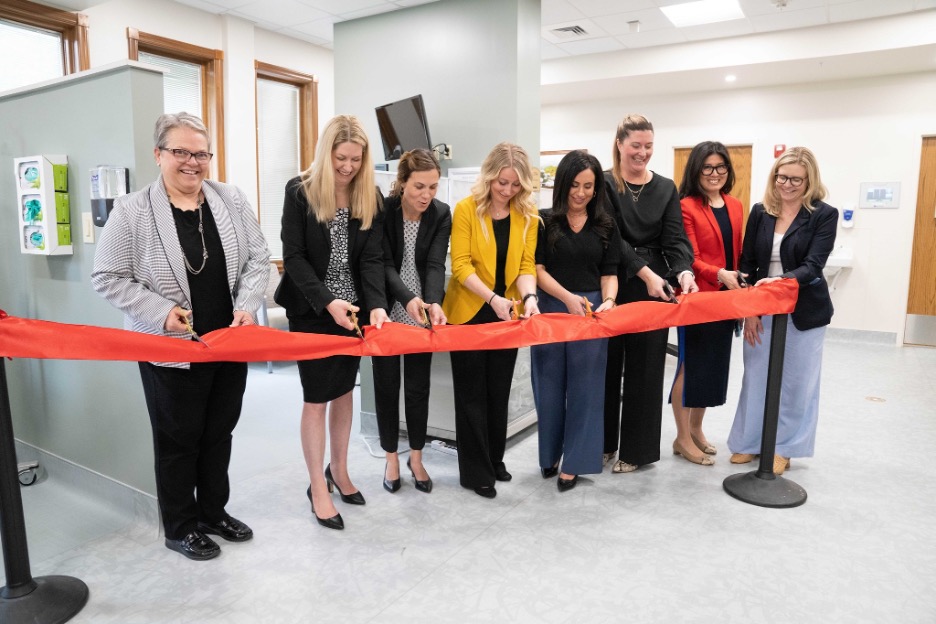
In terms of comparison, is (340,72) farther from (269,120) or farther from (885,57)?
(885,57)

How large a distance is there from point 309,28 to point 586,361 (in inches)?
190

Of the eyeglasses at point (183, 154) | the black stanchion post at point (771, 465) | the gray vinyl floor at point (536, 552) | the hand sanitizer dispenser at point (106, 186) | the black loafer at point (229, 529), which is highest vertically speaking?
the eyeglasses at point (183, 154)

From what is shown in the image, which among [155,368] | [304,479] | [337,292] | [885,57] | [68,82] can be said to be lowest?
[304,479]

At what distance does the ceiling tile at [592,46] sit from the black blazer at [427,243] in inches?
176

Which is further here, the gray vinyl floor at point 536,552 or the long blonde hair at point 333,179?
the long blonde hair at point 333,179

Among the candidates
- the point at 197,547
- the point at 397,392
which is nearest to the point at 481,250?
the point at 397,392

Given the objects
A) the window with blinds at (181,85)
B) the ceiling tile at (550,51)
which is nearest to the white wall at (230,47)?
the window with blinds at (181,85)

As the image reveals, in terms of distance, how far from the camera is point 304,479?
10.3 ft

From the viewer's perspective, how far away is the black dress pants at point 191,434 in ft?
7.22

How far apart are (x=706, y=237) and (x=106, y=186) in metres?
2.64

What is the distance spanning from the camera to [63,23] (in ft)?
15.8

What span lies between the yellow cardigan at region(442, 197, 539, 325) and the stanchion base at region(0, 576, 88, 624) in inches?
67.3

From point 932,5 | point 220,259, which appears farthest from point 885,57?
point 220,259

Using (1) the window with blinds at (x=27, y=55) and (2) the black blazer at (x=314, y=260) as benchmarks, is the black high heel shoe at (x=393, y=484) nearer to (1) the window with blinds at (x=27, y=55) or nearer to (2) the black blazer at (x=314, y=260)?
(2) the black blazer at (x=314, y=260)
